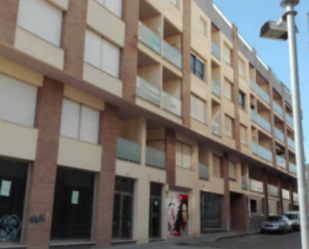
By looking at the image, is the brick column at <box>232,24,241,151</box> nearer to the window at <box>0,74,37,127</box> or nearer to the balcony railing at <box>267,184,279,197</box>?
the balcony railing at <box>267,184,279,197</box>

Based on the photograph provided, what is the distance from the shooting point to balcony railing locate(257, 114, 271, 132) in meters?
34.5

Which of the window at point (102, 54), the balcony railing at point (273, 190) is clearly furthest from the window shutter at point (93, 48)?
the balcony railing at point (273, 190)

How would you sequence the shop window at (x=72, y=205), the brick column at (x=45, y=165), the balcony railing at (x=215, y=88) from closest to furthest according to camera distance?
the brick column at (x=45, y=165)
the shop window at (x=72, y=205)
the balcony railing at (x=215, y=88)

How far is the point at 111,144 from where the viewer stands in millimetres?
16422

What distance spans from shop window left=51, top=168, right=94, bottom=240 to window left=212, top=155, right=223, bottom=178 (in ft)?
43.5

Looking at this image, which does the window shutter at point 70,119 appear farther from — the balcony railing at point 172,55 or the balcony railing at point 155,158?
the balcony railing at point 172,55

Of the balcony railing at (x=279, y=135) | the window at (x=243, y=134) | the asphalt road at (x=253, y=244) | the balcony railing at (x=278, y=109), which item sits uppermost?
the balcony railing at (x=278, y=109)

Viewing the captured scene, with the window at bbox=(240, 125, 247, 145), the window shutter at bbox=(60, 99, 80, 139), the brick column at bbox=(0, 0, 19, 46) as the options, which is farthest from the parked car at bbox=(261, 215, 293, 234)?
the brick column at bbox=(0, 0, 19, 46)

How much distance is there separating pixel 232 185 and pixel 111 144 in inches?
591

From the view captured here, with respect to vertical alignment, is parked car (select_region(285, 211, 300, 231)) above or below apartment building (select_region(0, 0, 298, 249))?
below

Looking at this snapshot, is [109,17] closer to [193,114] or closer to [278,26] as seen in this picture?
[193,114]

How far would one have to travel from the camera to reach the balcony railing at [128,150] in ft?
56.0

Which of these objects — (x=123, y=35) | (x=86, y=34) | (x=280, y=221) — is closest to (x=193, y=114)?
(x=123, y=35)

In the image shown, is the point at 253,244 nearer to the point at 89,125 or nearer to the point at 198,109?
the point at 198,109
